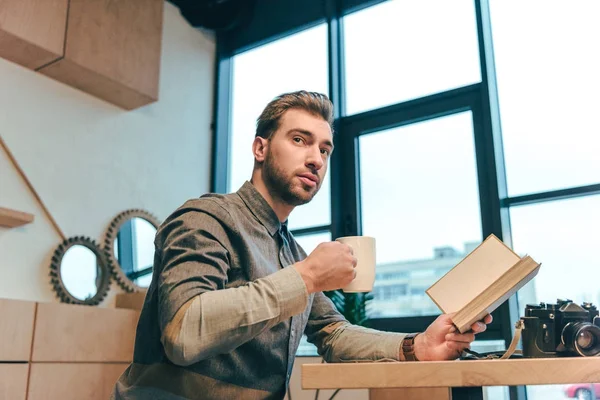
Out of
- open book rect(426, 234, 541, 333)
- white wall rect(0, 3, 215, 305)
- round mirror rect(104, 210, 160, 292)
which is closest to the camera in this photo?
open book rect(426, 234, 541, 333)

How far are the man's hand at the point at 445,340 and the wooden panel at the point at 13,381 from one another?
175cm

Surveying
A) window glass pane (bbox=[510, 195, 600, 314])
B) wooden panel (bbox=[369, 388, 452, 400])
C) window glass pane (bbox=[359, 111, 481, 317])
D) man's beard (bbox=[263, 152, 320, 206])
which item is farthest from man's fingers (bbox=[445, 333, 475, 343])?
window glass pane (bbox=[359, 111, 481, 317])

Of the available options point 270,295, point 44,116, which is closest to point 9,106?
point 44,116

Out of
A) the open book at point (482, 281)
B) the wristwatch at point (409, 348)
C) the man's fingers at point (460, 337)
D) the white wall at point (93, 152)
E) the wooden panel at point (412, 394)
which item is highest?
the white wall at point (93, 152)

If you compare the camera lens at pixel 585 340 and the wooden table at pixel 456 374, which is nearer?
the wooden table at pixel 456 374

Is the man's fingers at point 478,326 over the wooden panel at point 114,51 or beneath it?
beneath

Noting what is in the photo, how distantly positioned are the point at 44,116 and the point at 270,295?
2341 millimetres

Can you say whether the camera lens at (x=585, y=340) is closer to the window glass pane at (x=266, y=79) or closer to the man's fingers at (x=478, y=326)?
the man's fingers at (x=478, y=326)

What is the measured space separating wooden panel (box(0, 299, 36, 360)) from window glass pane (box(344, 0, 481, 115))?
6.58 feet

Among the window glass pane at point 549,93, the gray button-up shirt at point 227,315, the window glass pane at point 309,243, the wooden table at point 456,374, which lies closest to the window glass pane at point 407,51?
the window glass pane at point 549,93

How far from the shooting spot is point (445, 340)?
1142 millimetres

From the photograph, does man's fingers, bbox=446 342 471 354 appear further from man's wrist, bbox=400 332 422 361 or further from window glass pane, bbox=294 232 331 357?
window glass pane, bbox=294 232 331 357

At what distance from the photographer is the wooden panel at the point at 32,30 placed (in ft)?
8.43

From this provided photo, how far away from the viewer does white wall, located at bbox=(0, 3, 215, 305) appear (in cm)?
272
